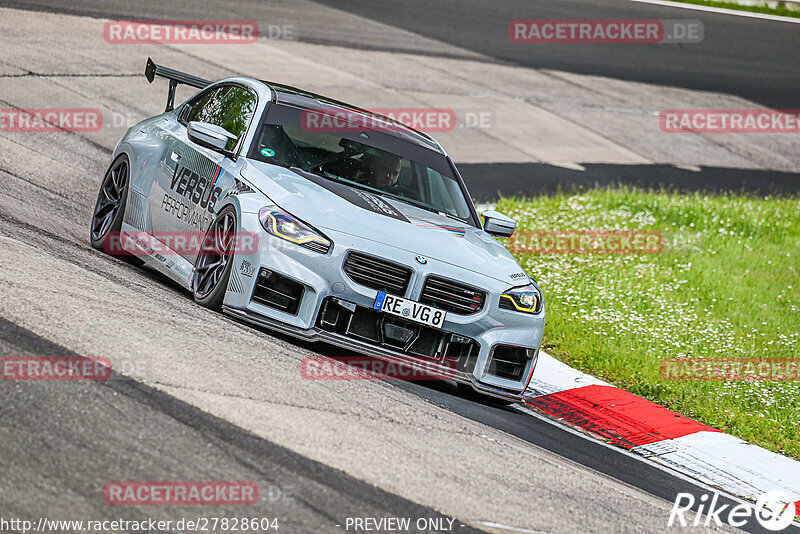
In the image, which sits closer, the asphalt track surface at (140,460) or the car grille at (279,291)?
the asphalt track surface at (140,460)

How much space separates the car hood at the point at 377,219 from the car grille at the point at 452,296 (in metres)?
0.16

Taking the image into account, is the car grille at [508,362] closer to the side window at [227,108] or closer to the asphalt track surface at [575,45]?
the side window at [227,108]

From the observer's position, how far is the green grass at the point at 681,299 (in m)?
8.77

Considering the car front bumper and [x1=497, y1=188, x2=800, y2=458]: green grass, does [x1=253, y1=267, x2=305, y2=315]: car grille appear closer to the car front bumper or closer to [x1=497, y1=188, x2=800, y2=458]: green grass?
the car front bumper

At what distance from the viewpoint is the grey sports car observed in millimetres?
6633

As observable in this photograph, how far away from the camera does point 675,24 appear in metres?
28.7

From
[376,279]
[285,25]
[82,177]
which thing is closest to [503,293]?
[376,279]

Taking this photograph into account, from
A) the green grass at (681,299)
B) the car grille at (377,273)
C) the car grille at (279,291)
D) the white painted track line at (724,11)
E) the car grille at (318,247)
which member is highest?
the white painted track line at (724,11)

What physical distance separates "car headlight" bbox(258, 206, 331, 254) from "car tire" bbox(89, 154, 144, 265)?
2.11m

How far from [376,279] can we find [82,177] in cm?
555

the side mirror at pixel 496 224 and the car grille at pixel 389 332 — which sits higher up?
the side mirror at pixel 496 224

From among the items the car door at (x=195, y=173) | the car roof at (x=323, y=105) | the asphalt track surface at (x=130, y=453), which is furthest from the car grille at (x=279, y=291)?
the car roof at (x=323, y=105)

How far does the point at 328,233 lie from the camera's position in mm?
6676

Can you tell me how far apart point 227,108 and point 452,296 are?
8.90 ft
